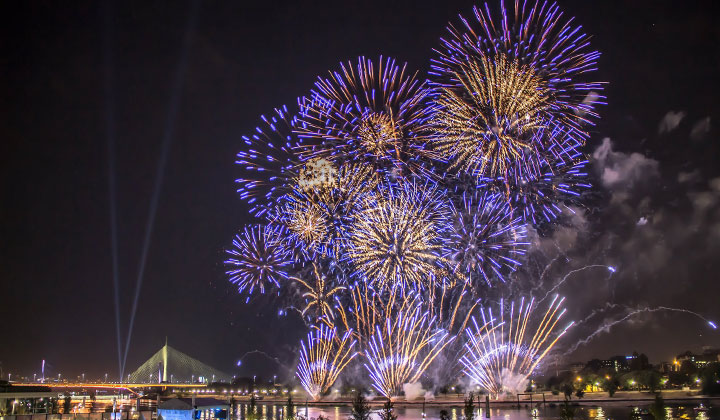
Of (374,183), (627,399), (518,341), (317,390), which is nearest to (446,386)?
(317,390)

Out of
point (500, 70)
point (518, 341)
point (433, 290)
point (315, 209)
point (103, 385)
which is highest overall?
point (500, 70)

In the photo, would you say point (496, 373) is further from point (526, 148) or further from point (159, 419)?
point (159, 419)

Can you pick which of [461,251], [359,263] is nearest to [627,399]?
[461,251]

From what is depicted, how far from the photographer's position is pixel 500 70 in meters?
32.4

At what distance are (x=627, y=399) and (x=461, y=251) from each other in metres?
33.7

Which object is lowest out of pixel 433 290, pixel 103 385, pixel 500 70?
pixel 103 385

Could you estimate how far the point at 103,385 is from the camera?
371 feet

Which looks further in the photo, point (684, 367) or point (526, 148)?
point (684, 367)

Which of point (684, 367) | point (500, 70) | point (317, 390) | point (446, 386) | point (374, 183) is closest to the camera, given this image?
point (500, 70)

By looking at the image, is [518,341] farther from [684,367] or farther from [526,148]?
[684,367]

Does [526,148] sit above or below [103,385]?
above

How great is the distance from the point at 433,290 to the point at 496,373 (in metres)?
29.9

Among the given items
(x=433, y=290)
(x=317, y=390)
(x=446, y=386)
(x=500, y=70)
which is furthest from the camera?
(x=446, y=386)

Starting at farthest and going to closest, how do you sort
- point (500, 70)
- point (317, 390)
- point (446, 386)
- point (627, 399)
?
point (446, 386) → point (317, 390) → point (627, 399) → point (500, 70)
